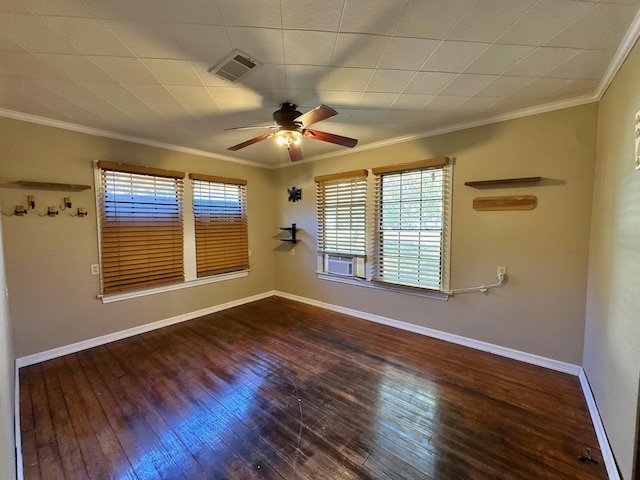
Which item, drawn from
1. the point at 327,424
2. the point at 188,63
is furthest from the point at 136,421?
the point at 188,63

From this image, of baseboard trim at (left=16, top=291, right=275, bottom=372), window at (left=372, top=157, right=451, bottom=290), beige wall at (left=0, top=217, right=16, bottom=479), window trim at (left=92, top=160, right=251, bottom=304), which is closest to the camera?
beige wall at (left=0, top=217, right=16, bottom=479)

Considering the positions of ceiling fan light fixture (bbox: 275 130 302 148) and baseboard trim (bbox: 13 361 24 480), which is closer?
baseboard trim (bbox: 13 361 24 480)

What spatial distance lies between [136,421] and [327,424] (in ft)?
4.71

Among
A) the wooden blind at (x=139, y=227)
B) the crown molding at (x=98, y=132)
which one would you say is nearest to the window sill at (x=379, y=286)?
the wooden blind at (x=139, y=227)

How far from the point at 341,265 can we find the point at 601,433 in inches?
120

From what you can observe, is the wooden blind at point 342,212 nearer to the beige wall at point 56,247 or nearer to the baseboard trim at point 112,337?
the baseboard trim at point 112,337

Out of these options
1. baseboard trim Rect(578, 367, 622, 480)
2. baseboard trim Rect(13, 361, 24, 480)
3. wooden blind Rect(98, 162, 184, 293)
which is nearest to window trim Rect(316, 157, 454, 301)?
baseboard trim Rect(578, 367, 622, 480)

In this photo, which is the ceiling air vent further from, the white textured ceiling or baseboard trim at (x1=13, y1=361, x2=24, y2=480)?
baseboard trim at (x1=13, y1=361, x2=24, y2=480)

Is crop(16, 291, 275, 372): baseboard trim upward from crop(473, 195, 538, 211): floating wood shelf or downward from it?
downward

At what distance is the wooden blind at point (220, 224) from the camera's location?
13.5ft

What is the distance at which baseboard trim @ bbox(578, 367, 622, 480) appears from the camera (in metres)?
1.51

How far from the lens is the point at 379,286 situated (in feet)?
12.5

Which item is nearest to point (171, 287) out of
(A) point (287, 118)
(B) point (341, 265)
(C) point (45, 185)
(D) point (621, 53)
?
(C) point (45, 185)

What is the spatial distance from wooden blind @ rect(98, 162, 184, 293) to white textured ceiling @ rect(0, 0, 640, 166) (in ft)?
2.56
